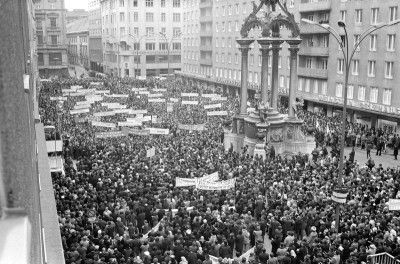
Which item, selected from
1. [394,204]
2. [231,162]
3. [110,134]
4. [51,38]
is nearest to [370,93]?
[231,162]

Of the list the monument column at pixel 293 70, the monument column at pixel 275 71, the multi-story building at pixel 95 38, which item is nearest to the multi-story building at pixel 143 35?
the multi-story building at pixel 95 38

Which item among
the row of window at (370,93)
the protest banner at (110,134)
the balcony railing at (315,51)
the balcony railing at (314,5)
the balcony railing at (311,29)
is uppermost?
the balcony railing at (314,5)

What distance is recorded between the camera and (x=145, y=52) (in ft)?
343

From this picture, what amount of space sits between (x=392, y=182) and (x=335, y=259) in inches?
367

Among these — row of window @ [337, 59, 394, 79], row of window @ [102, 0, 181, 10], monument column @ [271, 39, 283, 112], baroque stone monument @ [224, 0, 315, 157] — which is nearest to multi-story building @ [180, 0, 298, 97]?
row of window @ [337, 59, 394, 79]

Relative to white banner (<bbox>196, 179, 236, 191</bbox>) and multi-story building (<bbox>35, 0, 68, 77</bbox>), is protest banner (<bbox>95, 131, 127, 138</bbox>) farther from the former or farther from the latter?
multi-story building (<bbox>35, 0, 68, 77</bbox>)

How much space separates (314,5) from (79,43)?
4261 inches

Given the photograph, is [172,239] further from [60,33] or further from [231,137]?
[60,33]

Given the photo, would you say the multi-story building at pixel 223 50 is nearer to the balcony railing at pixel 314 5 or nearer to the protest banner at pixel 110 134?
the balcony railing at pixel 314 5

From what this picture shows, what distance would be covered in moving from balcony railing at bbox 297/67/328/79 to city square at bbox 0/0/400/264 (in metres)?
0.17

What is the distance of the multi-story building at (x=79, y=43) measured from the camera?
13988cm

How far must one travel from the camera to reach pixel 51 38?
10106 centimetres

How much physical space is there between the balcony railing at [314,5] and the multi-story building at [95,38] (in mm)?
74520

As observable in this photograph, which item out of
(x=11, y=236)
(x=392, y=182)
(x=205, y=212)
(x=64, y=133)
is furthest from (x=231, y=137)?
(x=11, y=236)
